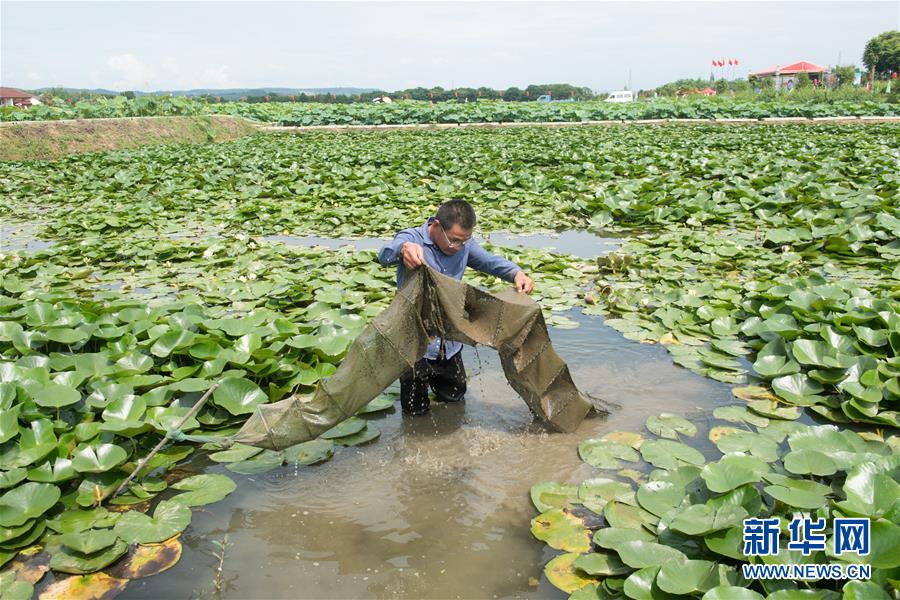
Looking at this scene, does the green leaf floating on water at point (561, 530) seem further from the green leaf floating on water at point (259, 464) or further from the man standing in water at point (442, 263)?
the green leaf floating on water at point (259, 464)

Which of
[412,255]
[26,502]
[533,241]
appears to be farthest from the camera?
[533,241]

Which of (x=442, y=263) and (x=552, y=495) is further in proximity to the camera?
(x=442, y=263)

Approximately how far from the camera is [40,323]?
3.54 m

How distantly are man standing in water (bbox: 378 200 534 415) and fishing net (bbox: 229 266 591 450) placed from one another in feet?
0.44

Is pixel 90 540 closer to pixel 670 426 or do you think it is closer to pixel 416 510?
pixel 416 510

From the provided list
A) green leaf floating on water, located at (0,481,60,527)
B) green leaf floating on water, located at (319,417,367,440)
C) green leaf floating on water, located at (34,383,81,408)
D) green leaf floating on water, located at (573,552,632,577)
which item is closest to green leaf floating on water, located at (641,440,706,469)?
green leaf floating on water, located at (573,552,632,577)

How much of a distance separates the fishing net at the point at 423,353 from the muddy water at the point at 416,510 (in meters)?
0.23

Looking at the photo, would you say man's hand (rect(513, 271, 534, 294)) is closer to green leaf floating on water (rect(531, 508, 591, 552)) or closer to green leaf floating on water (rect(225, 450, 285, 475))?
green leaf floating on water (rect(531, 508, 591, 552))

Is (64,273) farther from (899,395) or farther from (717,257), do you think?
(899,395)

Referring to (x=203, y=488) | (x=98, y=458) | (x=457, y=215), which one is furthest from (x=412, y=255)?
(x=98, y=458)

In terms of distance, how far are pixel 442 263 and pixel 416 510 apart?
1090mm

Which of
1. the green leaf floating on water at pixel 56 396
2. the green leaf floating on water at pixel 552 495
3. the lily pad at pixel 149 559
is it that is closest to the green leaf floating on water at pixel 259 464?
the lily pad at pixel 149 559

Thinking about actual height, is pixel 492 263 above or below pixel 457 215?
below

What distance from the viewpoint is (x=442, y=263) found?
299 cm
